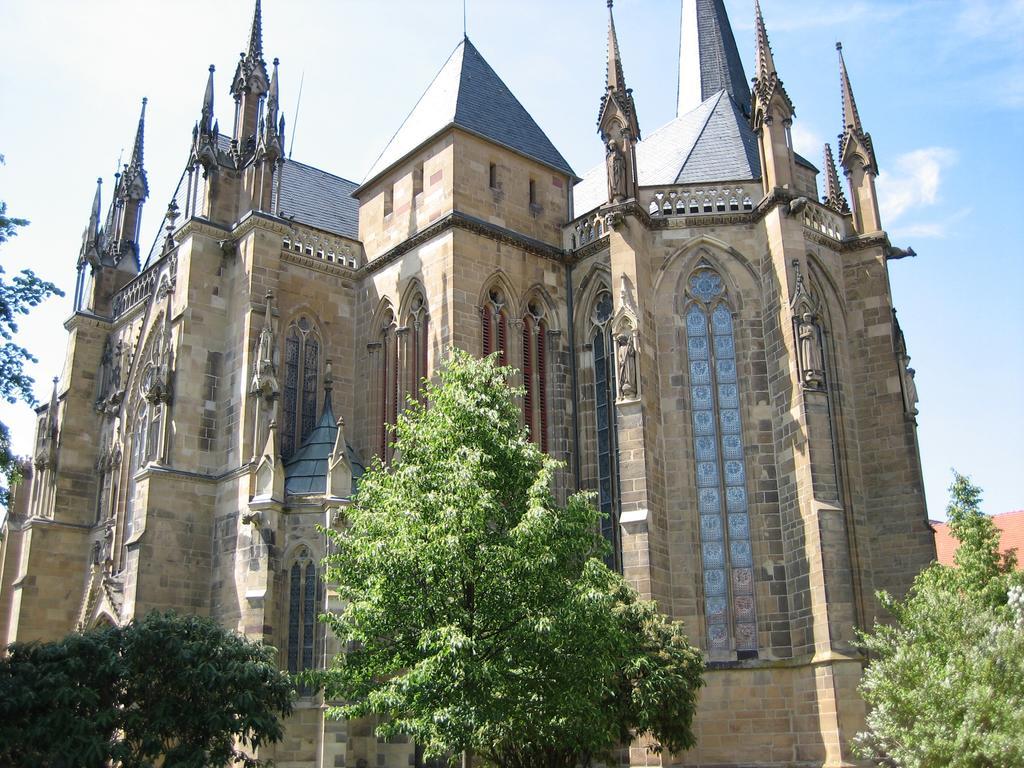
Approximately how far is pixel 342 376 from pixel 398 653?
1240 centimetres

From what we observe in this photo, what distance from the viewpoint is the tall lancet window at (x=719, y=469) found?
78.3ft

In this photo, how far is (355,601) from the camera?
1878 centimetres

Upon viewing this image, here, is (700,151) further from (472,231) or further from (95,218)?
(95,218)

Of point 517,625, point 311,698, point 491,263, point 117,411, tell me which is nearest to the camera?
point 517,625

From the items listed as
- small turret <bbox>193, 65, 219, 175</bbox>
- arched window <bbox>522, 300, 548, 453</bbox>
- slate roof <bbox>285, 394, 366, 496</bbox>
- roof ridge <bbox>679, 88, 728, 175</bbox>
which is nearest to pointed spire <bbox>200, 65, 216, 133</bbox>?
small turret <bbox>193, 65, 219, 175</bbox>

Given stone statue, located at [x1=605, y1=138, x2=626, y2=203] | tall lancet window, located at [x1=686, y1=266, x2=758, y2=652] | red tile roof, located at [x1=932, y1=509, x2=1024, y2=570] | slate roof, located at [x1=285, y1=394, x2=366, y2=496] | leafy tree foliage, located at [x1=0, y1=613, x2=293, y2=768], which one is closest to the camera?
leafy tree foliage, located at [x1=0, y1=613, x2=293, y2=768]

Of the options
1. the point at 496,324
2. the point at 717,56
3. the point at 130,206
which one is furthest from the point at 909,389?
the point at 130,206

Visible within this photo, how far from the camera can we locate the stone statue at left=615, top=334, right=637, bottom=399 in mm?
24266

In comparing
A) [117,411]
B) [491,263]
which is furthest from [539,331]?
[117,411]

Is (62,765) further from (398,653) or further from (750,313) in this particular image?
(750,313)

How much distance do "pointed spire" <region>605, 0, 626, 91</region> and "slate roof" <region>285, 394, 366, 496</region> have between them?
10854 mm

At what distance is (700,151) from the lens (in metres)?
29.5

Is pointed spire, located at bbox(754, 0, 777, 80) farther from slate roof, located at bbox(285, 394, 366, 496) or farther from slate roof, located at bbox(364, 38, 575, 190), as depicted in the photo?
slate roof, located at bbox(285, 394, 366, 496)

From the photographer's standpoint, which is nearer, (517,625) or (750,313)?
(517,625)
